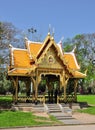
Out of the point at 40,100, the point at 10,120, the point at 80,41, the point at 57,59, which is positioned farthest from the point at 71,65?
the point at 80,41

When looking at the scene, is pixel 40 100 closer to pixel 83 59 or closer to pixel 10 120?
pixel 10 120

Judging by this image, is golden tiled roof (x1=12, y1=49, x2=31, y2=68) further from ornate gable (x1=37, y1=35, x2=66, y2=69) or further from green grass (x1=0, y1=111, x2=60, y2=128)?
green grass (x1=0, y1=111, x2=60, y2=128)

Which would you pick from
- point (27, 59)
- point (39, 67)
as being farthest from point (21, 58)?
point (39, 67)

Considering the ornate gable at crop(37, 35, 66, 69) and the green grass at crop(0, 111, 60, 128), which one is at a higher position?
the ornate gable at crop(37, 35, 66, 69)

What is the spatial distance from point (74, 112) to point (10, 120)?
8272 millimetres

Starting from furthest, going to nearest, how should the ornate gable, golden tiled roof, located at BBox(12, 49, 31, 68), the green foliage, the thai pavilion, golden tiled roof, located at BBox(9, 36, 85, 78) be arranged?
the green foliage → golden tiled roof, located at BBox(12, 49, 31, 68) → the ornate gable → golden tiled roof, located at BBox(9, 36, 85, 78) → the thai pavilion

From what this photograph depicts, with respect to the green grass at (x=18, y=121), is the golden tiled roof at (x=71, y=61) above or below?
above

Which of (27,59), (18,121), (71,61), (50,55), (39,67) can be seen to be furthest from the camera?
(71,61)

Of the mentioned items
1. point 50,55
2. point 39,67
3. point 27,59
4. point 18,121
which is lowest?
point 18,121

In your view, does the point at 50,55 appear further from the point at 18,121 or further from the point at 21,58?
the point at 18,121

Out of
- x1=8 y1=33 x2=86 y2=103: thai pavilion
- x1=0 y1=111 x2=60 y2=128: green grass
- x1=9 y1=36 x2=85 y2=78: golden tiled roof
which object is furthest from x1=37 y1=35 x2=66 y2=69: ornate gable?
x1=0 y1=111 x2=60 y2=128: green grass

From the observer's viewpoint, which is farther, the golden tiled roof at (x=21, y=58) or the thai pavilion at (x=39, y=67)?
the golden tiled roof at (x=21, y=58)

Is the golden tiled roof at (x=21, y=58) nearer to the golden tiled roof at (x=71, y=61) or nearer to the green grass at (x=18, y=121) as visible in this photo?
the golden tiled roof at (x=71, y=61)

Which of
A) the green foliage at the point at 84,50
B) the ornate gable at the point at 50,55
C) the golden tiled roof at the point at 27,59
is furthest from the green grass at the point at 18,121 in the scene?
the green foliage at the point at 84,50
